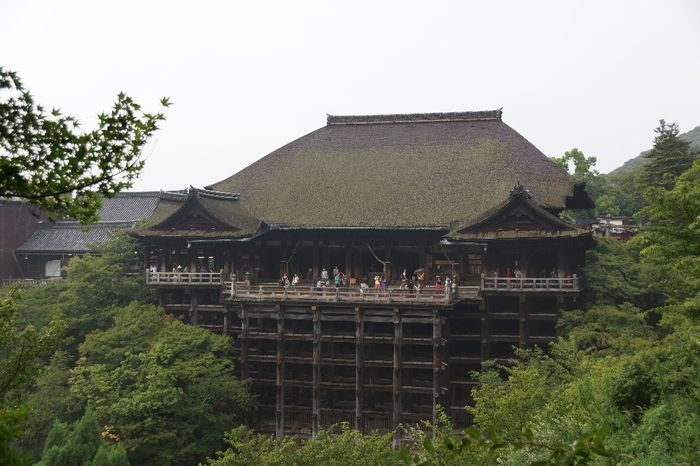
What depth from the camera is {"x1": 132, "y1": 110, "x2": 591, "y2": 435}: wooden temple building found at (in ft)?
99.2

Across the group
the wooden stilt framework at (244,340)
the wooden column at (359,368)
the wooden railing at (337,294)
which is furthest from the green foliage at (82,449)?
the wooden column at (359,368)

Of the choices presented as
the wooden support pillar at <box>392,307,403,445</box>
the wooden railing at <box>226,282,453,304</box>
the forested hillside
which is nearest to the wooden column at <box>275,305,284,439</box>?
the wooden railing at <box>226,282,453,304</box>

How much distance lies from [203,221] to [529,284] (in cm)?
1693

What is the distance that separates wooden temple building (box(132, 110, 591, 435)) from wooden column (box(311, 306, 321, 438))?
0.10 meters

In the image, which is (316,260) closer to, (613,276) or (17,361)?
(613,276)

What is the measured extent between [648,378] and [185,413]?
1822 cm

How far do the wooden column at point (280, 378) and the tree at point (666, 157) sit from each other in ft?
79.1

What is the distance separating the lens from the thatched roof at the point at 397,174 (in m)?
33.5

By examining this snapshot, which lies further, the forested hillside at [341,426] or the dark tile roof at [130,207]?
the dark tile roof at [130,207]

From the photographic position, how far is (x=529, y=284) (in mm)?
29531

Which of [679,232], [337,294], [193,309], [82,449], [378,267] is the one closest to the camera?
[679,232]

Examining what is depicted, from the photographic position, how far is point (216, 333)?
3453 cm

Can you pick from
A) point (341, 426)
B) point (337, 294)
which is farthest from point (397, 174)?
point (341, 426)

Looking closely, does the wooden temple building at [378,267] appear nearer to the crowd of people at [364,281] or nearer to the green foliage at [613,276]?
the crowd of people at [364,281]
